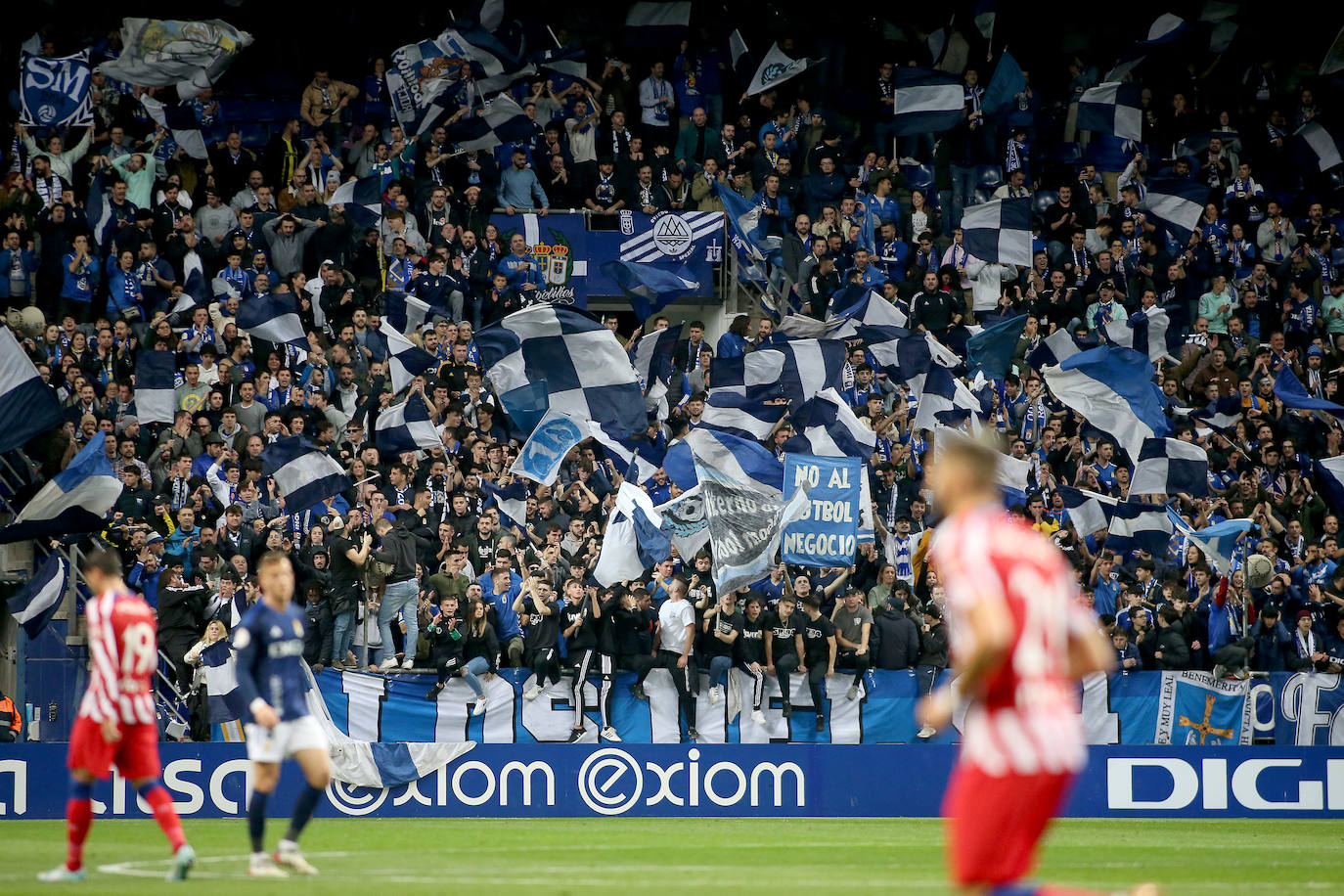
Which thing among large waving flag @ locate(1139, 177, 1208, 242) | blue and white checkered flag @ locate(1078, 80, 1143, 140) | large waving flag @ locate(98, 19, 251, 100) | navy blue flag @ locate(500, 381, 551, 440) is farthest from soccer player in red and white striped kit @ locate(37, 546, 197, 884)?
blue and white checkered flag @ locate(1078, 80, 1143, 140)

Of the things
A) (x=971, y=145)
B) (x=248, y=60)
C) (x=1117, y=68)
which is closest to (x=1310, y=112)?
(x=1117, y=68)

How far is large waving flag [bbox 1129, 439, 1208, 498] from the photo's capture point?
22922 mm

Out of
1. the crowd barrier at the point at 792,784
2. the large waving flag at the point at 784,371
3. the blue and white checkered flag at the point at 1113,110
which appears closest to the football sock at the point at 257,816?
the crowd barrier at the point at 792,784

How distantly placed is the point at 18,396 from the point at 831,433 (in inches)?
392

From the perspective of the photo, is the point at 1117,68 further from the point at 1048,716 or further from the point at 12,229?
the point at 1048,716

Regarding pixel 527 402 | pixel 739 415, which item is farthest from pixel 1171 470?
pixel 527 402

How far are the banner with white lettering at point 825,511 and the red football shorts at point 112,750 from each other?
1008 centimetres

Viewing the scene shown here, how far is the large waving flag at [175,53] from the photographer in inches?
1064

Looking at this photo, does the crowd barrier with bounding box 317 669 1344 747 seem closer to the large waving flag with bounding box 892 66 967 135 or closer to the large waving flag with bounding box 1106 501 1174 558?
the large waving flag with bounding box 1106 501 1174 558

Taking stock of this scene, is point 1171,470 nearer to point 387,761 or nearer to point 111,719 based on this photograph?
point 387,761

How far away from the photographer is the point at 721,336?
1027 inches

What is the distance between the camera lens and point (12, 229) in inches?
954

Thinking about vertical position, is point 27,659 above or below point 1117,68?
below

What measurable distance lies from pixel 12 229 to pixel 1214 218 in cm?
1920
